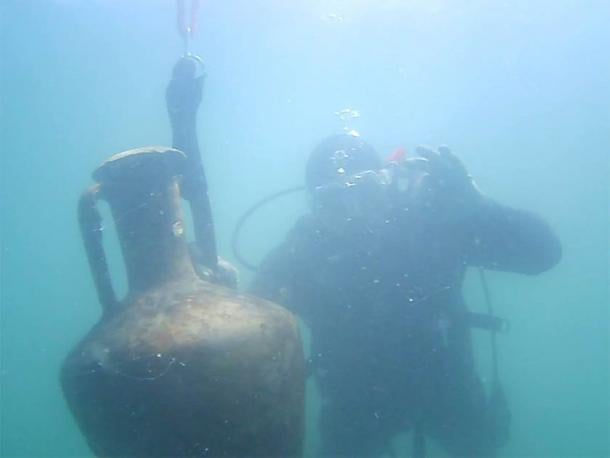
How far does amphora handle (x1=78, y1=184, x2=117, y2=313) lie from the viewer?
3965 mm

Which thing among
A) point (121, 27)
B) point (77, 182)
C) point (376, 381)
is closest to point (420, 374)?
point (376, 381)

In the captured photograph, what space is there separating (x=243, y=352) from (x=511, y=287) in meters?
61.0

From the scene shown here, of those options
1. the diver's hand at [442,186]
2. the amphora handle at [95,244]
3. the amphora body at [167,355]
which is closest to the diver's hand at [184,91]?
the amphora body at [167,355]

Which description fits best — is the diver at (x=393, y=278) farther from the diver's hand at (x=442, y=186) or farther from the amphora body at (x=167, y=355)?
the amphora body at (x=167, y=355)

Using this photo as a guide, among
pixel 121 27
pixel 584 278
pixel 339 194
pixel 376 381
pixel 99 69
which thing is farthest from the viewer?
pixel 584 278

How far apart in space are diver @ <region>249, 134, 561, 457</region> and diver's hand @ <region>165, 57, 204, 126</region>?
52.6 inches

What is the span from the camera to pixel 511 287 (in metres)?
60.3

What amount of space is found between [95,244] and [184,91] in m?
1.35

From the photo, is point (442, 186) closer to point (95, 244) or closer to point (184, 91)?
point (184, 91)

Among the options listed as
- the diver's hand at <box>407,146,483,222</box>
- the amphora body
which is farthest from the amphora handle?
the diver's hand at <box>407,146,483,222</box>

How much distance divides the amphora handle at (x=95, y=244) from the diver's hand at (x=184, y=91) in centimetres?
90

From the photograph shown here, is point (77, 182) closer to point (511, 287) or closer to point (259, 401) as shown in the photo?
point (259, 401)

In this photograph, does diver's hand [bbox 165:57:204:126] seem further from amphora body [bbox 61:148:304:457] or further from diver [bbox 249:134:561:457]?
diver [bbox 249:134:561:457]

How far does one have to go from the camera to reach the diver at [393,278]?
5.16 metres
